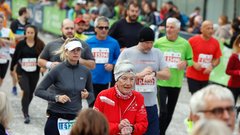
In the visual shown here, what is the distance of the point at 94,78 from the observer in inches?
398

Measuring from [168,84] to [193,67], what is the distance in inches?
43.2

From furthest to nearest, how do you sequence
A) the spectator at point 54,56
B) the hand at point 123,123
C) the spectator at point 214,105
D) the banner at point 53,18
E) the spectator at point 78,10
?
the banner at point 53,18 < the spectator at point 78,10 < the spectator at point 54,56 < the hand at point 123,123 < the spectator at point 214,105

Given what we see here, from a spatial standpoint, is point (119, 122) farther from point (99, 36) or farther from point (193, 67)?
point (193, 67)

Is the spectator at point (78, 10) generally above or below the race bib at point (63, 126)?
below

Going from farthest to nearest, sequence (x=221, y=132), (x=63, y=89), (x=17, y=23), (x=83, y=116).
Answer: (x=17, y=23), (x=63, y=89), (x=83, y=116), (x=221, y=132)

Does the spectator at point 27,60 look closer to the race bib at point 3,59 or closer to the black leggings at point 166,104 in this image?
the race bib at point 3,59

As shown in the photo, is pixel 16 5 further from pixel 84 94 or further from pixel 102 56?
pixel 84 94

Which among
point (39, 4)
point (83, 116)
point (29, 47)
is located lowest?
point (39, 4)

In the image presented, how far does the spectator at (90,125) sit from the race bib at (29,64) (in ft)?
21.4

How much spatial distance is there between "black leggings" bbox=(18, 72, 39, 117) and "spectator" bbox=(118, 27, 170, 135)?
3.17 metres

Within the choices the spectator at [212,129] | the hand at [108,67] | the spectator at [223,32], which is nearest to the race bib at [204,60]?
the hand at [108,67]

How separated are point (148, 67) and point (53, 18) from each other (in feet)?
59.9

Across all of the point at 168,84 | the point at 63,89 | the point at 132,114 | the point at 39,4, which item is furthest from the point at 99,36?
the point at 39,4

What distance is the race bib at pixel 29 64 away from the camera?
36.7ft
